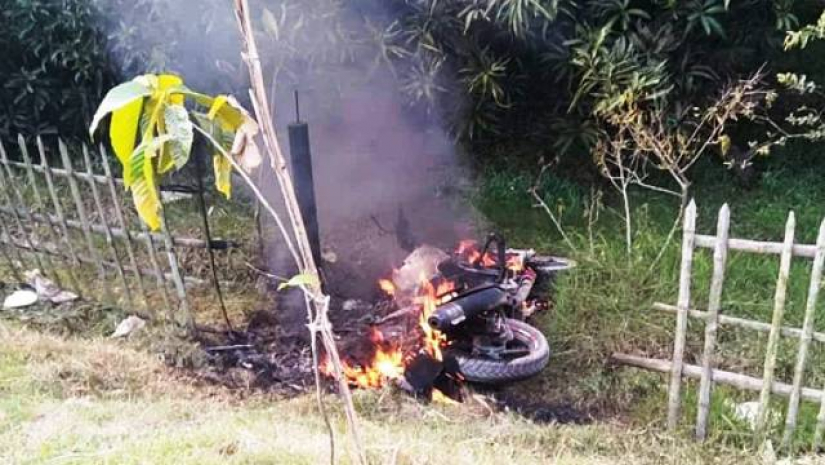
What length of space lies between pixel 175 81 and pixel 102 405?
7.44 feet

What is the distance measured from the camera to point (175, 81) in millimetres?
1662

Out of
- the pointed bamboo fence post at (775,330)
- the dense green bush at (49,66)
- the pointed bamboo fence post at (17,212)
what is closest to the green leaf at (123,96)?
the pointed bamboo fence post at (775,330)

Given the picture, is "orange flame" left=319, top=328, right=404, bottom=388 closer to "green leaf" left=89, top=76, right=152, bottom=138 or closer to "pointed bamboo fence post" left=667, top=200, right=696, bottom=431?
"pointed bamboo fence post" left=667, top=200, right=696, bottom=431

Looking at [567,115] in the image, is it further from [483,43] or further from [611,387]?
[611,387]

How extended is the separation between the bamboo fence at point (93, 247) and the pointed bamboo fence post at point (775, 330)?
3.11 metres

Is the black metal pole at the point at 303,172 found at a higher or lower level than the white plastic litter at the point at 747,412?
higher

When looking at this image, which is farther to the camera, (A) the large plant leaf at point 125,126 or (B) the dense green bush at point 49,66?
(B) the dense green bush at point 49,66

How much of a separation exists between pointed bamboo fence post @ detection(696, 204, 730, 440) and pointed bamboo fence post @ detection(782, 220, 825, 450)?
0.35m

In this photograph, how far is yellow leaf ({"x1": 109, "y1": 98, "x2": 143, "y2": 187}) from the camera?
63.8 inches

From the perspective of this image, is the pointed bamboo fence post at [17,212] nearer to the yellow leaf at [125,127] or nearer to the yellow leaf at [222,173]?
the yellow leaf at [222,173]

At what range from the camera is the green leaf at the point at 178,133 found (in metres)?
1.60

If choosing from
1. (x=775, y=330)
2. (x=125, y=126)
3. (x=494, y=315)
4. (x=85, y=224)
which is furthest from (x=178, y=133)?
(x=85, y=224)

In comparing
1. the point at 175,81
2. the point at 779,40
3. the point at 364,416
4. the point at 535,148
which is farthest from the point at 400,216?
the point at 175,81

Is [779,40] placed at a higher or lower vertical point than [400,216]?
higher
